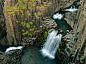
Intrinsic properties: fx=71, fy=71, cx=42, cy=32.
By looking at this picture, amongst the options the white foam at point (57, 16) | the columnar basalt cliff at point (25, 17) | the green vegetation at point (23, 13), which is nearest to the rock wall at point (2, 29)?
the columnar basalt cliff at point (25, 17)

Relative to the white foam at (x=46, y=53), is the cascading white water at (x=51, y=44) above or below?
above

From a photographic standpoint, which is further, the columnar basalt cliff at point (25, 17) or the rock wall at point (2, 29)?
the rock wall at point (2, 29)

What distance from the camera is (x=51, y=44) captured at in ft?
33.7

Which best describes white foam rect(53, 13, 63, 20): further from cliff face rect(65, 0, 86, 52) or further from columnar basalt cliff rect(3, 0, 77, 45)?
cliff face rect(65, 0, 86, 52)

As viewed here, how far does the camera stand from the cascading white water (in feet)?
31.7

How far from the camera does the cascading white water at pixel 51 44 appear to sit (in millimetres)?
9670

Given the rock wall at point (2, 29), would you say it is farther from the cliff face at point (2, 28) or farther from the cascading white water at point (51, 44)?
the cascading white water at point (51, 44)

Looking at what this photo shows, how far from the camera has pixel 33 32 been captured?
A: 475 inches

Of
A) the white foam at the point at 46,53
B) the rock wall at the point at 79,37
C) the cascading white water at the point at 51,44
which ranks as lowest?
the white foam at the point at 46,53

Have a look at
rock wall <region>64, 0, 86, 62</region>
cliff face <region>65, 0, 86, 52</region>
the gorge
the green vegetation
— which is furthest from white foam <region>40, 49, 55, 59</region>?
cliff face <region>65, 0, 86, 52</region>

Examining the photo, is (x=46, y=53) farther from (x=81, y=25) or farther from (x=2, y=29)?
(x=2, y=29)

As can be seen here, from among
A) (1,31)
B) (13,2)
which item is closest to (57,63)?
(1,31)

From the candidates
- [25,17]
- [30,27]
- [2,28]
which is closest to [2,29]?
[2,28]

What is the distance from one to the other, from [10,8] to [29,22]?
3.45 metres
